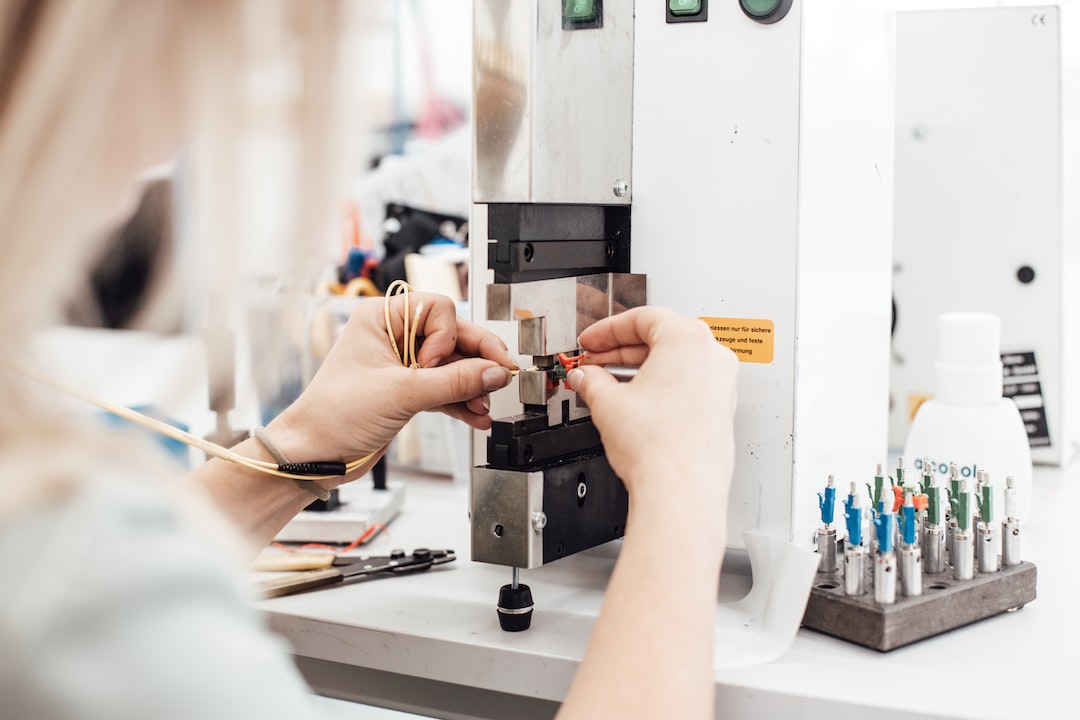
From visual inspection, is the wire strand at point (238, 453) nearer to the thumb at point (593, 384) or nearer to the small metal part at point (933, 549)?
the thumb at point (593, 384)

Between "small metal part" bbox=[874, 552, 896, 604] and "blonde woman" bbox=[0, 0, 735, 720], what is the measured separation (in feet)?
0.57

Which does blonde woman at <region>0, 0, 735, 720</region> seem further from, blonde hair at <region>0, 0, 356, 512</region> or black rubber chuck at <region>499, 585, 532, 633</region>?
black rubber chuck at <region>499, 585, 532, 633</region>

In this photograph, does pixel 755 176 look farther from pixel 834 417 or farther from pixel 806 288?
pixel 834 417

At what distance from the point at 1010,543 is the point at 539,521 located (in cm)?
41

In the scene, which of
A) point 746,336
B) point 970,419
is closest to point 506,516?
point 746,336

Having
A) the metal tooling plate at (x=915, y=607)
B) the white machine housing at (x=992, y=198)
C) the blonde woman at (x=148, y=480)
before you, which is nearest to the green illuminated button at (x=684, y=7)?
the blonde woman at (x=148, y=480)

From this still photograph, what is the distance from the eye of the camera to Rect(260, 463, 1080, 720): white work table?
2.47 ft

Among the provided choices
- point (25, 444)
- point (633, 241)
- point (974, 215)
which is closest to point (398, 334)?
point (633, 241)

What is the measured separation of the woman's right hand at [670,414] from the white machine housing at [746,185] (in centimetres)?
14

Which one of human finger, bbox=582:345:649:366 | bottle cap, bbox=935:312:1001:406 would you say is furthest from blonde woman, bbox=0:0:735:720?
bottle cap, bbox=935:312:1001:406

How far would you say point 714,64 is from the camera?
93cm

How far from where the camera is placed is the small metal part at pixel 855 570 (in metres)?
0.84

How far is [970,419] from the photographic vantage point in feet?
3.78

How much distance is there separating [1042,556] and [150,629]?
3.17ft
